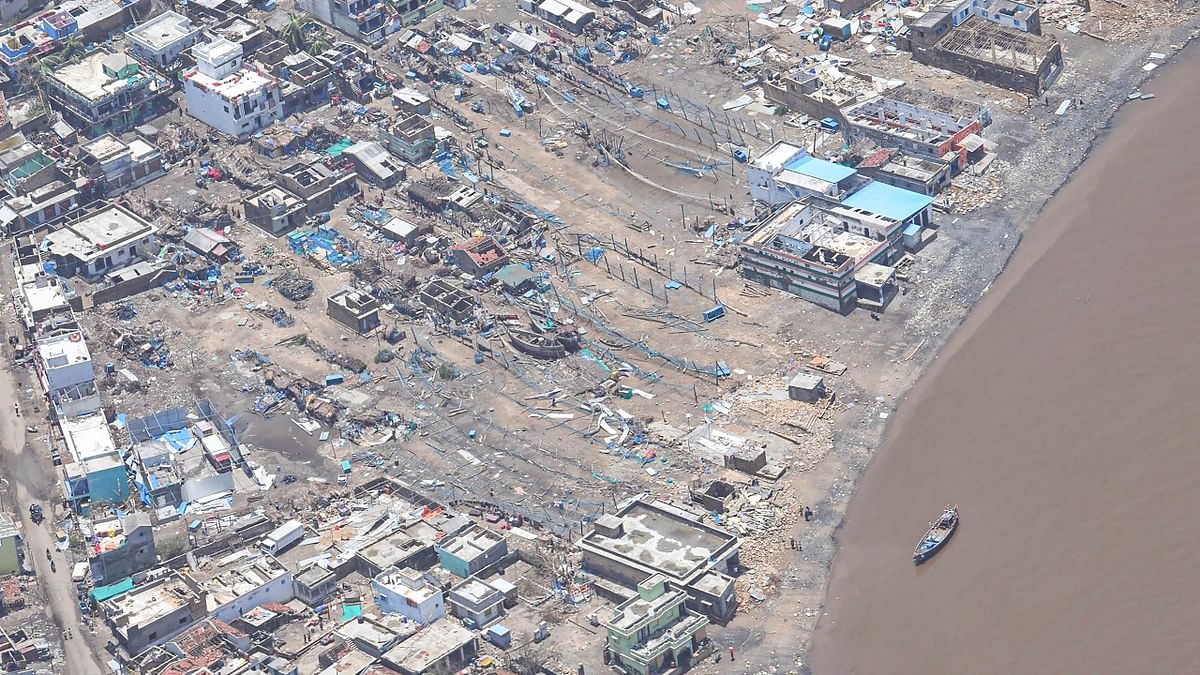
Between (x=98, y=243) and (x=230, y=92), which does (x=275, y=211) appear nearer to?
(x=98, y=243)

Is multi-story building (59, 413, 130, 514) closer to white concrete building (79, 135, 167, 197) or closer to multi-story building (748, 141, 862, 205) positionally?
white concrete building (79, 135, 167, 197)

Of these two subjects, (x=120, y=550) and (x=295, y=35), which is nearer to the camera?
(x=120, y=550)

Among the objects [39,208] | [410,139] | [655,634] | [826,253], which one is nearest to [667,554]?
[655,634]

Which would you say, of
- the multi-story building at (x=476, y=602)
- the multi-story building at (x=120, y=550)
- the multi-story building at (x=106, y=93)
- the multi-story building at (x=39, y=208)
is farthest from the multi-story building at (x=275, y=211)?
the multi-story building at (x=476, y=602)

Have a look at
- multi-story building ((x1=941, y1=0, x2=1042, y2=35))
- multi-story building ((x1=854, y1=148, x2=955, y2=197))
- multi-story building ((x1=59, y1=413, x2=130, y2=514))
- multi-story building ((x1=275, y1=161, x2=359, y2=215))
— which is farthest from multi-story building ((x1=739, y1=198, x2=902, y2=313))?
multi-story building ((x1=59, y1=413, x2=130, y2=514))

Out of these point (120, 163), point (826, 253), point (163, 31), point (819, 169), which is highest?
point (819, 169)

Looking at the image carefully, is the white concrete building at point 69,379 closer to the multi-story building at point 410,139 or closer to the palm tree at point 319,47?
the multi-story building at point 410,139

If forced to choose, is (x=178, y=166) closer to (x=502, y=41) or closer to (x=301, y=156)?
(x=301, y=156)
